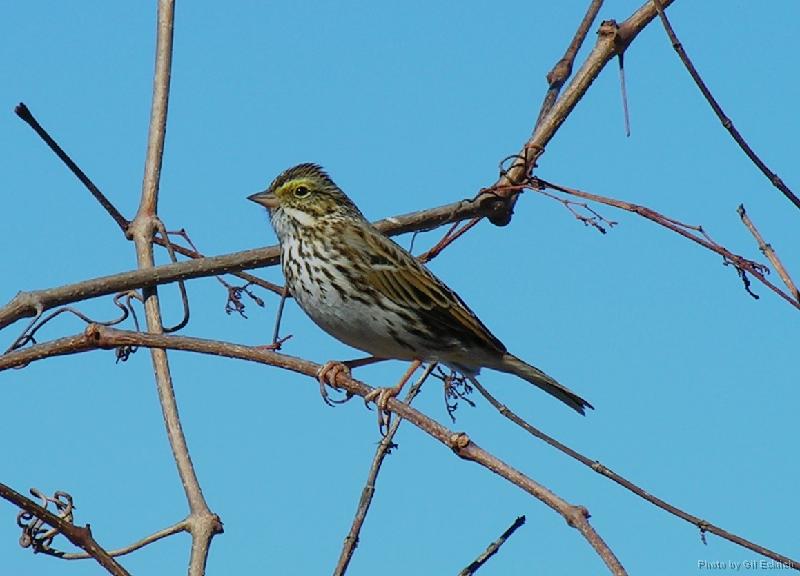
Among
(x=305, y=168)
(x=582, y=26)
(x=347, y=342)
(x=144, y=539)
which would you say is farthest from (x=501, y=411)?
(x=305, y=168)

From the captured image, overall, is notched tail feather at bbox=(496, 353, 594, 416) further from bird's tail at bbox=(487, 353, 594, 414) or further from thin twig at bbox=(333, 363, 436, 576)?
thin twig at bbox=(333, 363, 436, 576)

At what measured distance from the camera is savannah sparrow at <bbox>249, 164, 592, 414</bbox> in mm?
6277

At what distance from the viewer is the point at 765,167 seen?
12.6 feet

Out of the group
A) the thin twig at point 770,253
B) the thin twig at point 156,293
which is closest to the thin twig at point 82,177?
the thin twig at point 156,293

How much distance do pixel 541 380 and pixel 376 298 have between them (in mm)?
857

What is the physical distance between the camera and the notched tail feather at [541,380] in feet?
20.4

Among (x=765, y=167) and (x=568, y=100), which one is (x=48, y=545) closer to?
(x=765, y=167)

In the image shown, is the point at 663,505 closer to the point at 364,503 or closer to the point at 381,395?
the point at 364,503

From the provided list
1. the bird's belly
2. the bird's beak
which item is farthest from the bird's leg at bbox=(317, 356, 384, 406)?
the bird's beak

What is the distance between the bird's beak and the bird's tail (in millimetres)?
1378

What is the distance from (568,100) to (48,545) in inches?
108

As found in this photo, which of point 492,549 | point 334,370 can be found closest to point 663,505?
point 492,549

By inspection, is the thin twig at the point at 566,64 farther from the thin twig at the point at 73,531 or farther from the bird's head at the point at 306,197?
the thin twig at the point at 73,531

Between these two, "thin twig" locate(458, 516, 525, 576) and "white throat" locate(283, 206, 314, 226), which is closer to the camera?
"thin twig" locate(458, 516, 525, 576)
